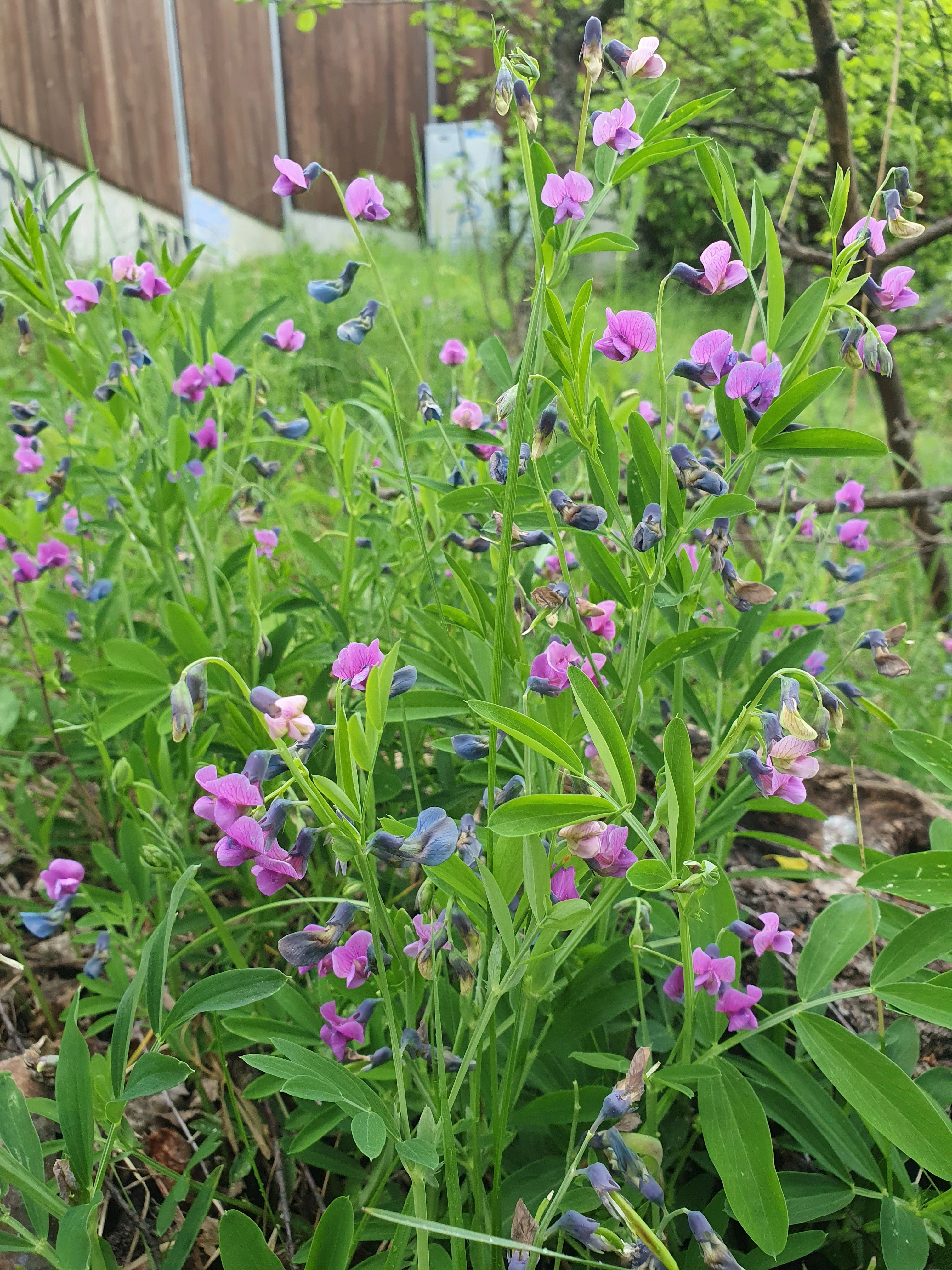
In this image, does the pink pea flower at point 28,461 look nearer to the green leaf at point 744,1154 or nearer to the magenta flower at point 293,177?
→ the magenta flower at point 293,177

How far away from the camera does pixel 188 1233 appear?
82 centimetres

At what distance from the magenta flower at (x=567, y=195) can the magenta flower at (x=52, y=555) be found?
128 cm

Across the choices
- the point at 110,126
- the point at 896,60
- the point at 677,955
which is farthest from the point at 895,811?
the point at 110,126

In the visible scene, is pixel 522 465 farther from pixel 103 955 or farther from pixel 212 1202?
pixel 212 1202

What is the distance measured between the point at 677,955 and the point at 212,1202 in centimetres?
62

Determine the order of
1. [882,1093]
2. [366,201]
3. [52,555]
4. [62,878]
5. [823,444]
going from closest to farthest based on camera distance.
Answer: [882,1093] < [823,444] < [366,201] < [62,878] < [52,555]

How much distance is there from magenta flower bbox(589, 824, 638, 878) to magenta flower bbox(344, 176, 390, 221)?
714 millimetres

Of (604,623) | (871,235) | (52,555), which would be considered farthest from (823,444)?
(52,555)

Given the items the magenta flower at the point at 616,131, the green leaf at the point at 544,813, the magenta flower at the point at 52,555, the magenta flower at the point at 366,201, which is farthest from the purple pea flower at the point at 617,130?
the magenta flower at the point at 52,555

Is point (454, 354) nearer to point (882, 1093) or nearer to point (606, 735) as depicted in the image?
point (606, 735)

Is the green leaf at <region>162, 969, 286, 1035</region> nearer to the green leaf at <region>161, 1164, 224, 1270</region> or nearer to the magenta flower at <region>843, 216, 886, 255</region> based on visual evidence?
the green leaf at <region>161, 1164, 224, 1270</region>

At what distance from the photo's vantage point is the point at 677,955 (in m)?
1.03

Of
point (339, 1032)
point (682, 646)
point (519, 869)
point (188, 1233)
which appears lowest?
point (188, 1233)

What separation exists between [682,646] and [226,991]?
1.69 feet
